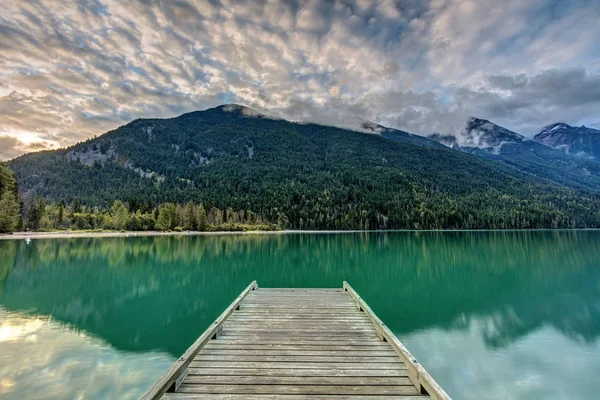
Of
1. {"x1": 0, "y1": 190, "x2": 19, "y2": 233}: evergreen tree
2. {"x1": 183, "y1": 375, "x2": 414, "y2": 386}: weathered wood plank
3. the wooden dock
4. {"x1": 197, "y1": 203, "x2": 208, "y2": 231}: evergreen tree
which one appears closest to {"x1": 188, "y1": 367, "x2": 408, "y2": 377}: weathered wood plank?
the wooden dock

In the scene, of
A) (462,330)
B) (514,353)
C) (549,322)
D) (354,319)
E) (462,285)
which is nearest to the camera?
(354,319)

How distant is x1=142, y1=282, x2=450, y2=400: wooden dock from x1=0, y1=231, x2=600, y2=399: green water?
2.81m

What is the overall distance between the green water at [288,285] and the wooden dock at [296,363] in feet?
9.21

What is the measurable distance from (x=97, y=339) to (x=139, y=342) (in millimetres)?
1724

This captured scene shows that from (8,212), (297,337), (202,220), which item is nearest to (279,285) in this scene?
(297,337)

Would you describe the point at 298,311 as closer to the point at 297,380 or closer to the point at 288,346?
the point at 288,346

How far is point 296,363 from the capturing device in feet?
20.5

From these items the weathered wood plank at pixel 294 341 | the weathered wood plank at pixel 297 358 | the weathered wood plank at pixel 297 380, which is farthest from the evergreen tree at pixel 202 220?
the weathered wood plank at pixel 297 380

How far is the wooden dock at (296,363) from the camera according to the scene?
16.5 ft

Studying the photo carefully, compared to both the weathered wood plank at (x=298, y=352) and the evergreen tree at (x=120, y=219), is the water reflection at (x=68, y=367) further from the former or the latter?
the evergreen tree at (x=120, y=219)

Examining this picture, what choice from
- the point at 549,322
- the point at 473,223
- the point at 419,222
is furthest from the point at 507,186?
the point at 549,322

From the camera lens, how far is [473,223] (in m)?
136

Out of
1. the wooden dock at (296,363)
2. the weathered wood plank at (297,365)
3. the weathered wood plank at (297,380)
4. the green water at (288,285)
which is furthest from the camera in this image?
the green water at (288,285)

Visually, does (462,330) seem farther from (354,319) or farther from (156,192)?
(156,192)
